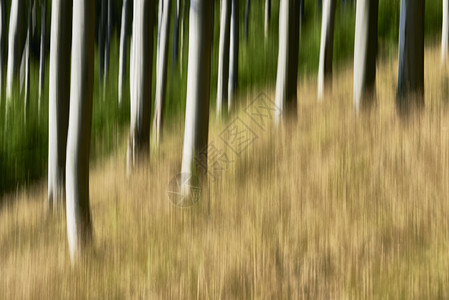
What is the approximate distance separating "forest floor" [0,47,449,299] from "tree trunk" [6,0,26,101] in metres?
9.47

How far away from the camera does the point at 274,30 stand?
64.6 feet

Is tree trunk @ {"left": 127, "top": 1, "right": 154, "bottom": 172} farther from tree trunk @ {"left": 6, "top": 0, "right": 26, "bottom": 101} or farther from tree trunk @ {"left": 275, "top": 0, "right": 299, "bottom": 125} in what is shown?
tree trunk @ {"left": 6, "top": 0, "right": 26, "bottom": 101}

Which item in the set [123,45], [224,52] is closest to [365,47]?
[224,52]

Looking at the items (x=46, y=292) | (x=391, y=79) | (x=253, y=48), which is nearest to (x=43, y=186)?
(x=46, y=292)

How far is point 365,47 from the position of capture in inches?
252

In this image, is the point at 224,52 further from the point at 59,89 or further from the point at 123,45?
the point at 59,89

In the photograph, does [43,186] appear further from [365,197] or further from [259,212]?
[365,197]

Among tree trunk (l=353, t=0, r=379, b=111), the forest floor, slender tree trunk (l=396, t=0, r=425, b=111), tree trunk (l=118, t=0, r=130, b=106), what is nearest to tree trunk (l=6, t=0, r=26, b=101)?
tree trunk (l=118, t=0, r=130, b=106)

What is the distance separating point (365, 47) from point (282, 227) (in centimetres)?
346

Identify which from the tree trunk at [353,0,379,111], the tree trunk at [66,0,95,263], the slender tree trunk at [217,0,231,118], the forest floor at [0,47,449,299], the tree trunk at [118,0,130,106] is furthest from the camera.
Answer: the tree trunk at [118,0,130,106]

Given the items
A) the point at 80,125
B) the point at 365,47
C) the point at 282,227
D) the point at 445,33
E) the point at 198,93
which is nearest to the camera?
the point at 282,227

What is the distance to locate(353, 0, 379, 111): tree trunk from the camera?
6.34 metres

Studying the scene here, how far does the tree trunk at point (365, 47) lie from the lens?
6.34 m

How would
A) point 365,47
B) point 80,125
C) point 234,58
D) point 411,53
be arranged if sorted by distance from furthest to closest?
point 234,58, point 365,47, point 411,53, point 80,125
